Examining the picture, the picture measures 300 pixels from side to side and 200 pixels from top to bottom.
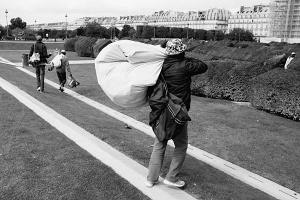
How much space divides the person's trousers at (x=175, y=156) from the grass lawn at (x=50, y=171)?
312 mm

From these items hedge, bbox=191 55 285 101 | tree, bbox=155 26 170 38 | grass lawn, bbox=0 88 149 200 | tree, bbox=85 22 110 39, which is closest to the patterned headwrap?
grass lawn, bbox=0 88 149 200

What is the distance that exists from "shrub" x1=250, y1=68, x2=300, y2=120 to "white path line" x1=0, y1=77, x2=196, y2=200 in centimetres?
523

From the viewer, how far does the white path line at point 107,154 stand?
4.74m

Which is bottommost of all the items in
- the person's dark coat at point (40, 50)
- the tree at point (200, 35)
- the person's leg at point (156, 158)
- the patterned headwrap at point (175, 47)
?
the tree at point (200, 35)

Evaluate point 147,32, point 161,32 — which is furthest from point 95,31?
point 161,32

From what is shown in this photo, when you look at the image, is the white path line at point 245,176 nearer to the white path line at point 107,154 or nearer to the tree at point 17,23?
the white path line at point 107,154

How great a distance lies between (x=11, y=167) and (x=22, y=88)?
297 inches

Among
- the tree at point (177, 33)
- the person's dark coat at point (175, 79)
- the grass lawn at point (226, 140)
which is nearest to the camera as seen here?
the person's dark coat at point (175, 79)

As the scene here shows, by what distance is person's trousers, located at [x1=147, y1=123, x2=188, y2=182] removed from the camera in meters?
4.71

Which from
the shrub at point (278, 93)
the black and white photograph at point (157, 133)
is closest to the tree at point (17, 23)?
the black and white photograph at point (157, 133)

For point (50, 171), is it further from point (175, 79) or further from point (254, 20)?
point (254, 20)

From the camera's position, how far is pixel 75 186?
4590 millimetres

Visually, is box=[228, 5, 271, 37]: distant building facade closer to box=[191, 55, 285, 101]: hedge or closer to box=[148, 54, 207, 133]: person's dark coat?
box=[191, 55, 285, 101]: hedge

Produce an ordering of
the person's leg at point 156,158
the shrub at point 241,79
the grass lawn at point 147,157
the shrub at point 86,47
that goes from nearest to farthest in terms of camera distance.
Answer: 1. the person's leg at point 156,158
2. the grass lawn at point 147,157
3. the shrub at point 241,79
4. the shrub at point 86,47
